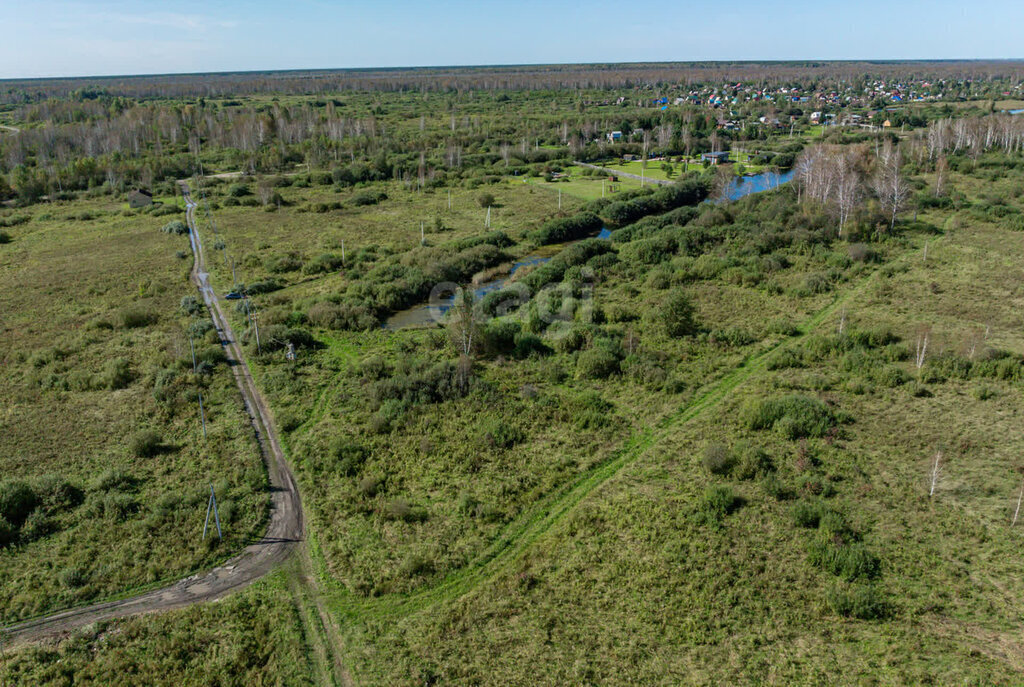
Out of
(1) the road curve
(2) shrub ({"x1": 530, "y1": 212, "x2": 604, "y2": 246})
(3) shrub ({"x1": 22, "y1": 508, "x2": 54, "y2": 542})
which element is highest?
(2) shrub ({"x1": 530, "y1": 212, "x2": 604, "y2": 246})

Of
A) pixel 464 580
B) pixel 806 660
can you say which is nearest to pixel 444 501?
pixel 464 580

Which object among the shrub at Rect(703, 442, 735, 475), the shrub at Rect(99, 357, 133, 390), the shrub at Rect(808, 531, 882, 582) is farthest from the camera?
the shrub at Rect(99, 357, 133, 390)

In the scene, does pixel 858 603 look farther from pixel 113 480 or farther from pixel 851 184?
pixel 851 184

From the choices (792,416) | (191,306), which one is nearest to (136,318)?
(191,306)

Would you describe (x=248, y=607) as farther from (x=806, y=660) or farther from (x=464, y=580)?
(x=806, y=660)

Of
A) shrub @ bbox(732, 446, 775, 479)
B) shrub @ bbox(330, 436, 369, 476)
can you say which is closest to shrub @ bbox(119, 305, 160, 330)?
shrub @ bbox(330, 436, 369, 476)

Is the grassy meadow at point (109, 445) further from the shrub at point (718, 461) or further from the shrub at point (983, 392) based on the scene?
the shrub at point (983, 392)

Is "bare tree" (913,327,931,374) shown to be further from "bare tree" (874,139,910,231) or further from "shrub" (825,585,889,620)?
"bare tree" (874,139,910,231)
